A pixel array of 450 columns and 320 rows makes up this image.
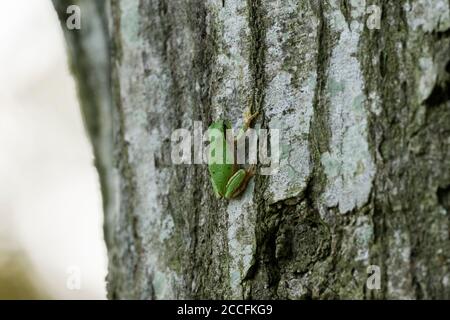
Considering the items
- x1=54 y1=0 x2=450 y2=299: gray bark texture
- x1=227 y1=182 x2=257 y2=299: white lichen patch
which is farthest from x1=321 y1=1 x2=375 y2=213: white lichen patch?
x1=227 y1=182 x2=257 y2=299: white lichen patch

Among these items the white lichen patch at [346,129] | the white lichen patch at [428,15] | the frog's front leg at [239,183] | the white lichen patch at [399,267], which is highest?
the white lichen patch at [428,15]

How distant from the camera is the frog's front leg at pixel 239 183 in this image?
1.83 metres

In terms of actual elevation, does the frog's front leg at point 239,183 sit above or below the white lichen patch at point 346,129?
below

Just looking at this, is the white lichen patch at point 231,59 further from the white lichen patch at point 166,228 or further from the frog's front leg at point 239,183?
the white lichen patch at point 166,228

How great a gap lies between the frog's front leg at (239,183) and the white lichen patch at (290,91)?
9 centimetres

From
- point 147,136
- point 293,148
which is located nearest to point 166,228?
point 147,136

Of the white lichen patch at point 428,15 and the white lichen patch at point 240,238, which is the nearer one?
the white lichen patch at point 428,15

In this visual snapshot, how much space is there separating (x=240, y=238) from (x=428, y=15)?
0.82m

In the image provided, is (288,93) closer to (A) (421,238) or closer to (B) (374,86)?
(B) (374,86)

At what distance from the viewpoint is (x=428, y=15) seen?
1.58 meters

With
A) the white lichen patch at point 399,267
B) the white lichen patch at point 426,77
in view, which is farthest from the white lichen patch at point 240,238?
the white lichen patch at point 426,77

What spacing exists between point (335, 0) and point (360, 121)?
356 millimetres

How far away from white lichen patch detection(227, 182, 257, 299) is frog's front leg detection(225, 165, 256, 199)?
2 cm

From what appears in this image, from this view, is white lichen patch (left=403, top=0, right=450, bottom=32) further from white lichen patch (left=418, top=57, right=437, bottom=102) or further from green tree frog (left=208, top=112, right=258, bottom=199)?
green tree frog (left=208, top=112, right=258, bottom=199)
